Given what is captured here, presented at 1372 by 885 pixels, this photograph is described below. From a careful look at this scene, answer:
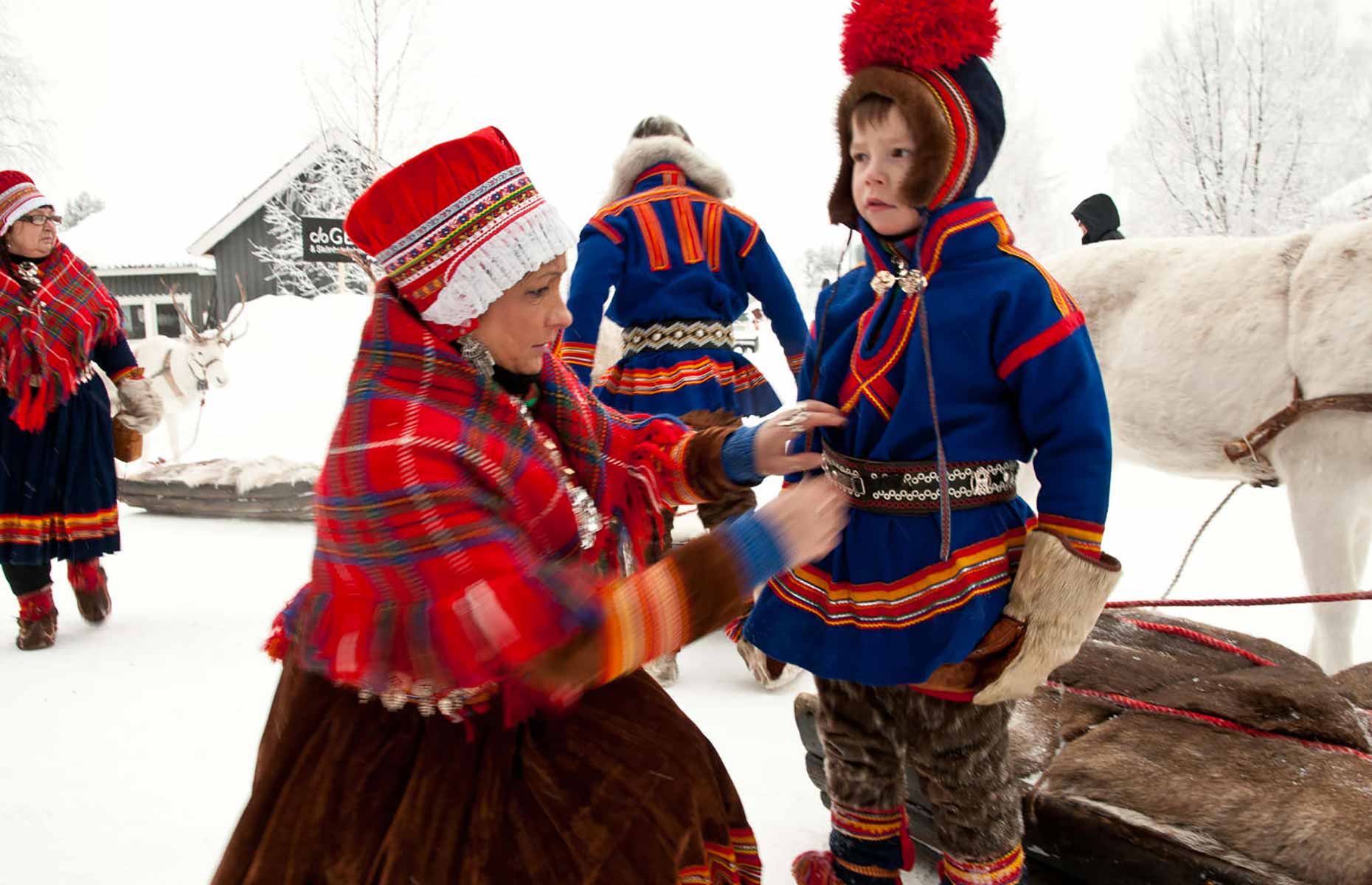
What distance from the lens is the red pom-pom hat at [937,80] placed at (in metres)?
1.54

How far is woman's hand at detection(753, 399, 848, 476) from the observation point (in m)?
1.67

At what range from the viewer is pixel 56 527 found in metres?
3.93

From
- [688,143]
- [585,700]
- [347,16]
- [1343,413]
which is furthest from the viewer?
[347,16]

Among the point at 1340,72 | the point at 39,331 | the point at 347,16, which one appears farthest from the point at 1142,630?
the point at 347,16

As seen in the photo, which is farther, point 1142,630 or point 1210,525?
point 1210,525

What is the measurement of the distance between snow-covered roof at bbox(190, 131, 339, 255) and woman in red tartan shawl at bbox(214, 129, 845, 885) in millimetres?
18165

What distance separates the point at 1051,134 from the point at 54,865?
20.6m

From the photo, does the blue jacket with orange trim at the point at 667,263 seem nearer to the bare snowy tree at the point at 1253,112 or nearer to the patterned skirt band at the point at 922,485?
the patterned skirt band at the point at 922,485

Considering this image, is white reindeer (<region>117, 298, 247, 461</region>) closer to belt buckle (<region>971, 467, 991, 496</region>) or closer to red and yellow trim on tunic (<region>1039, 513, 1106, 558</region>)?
belt buckle (<region>971, 467, 991, 496</region>)

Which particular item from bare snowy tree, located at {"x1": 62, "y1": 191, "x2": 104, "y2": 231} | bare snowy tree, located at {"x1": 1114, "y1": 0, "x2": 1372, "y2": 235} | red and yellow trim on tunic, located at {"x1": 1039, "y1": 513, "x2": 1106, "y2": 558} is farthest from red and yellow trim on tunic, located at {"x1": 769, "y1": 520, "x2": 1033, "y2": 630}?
bare snowy tree, located at {"x1": 62, "y1": 191, "x2": 104, "y2": 231}

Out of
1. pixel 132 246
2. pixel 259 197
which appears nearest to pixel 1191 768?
pixel 259 197

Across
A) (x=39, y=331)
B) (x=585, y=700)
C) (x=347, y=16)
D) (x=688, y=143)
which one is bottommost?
(x=585, y=700)

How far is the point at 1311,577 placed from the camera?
2.80 m

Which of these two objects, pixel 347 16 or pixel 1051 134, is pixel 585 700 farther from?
pixel 1051 134
